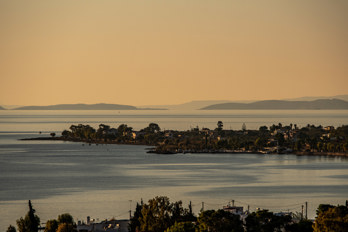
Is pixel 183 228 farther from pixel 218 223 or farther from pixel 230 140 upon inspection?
pixel 230 140

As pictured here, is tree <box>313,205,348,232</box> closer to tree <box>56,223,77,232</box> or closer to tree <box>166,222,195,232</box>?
tree <box>166,222,195,232</box>

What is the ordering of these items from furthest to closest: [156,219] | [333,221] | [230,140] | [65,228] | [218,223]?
[230,140], [156,219], [65,228], [218,223], [333,221]

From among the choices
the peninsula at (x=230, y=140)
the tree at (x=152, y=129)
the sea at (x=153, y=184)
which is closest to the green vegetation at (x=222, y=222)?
the sea at (x=153, y=184)

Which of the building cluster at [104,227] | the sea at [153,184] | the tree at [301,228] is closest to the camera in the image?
the tree at [301,228]

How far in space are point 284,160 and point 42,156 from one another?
30.5 m

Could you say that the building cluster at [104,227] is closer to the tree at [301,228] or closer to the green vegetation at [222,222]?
the green vegetation at [222,222]

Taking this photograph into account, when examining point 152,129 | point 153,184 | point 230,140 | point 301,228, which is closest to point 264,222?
point 301,228

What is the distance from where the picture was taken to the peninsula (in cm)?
9081

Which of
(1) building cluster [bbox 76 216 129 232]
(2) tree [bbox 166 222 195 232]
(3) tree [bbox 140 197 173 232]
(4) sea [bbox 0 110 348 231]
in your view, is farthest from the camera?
(4) sea [bbox 0 110 348 231]

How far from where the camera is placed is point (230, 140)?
9975 centimetres

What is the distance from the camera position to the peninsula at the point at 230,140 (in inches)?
3575

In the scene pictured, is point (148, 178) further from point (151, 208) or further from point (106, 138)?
point (106, 138)

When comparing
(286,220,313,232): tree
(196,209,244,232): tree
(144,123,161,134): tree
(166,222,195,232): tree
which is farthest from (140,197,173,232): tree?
(144,123,161,134): tree

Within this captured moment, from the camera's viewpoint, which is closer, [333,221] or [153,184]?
[333,221]
